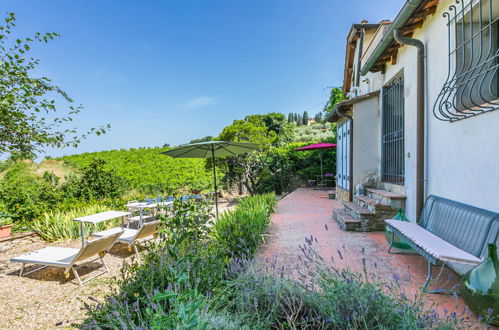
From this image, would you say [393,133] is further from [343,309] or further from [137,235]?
[137,235]

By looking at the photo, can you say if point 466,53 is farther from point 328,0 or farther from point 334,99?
point 334,99

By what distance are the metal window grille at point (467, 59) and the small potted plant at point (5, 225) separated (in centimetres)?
1032

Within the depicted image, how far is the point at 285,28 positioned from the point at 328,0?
10.7 feet

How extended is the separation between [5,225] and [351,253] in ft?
29.9

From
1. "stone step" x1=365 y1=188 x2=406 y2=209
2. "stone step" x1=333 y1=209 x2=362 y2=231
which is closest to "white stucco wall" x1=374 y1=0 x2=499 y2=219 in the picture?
"stone step" x1=365 y1=188 x2=406 y2=209

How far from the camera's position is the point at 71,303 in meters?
3.87

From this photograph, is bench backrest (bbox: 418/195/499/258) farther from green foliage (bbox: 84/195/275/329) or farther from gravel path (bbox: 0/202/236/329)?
gravel path (bbox: 0/202/236/329)

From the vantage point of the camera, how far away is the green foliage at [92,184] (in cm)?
1023

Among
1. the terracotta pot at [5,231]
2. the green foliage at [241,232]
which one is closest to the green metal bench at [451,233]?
the green foliage at [241,232]

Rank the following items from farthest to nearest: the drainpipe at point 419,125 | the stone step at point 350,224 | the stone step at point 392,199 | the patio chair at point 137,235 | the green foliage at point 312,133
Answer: the green foliage at point 312,133 → the patio chair at point 137,235 → the stone step at point 350,224 → the stone step at point 392,199 → the drainpipe at point 419,125

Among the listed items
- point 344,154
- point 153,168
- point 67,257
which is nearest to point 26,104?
point 67,257

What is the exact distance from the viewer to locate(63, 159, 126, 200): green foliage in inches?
403

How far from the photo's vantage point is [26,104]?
418cm

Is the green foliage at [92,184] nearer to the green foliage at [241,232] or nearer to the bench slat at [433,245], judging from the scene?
the green foliage at [241,232]
